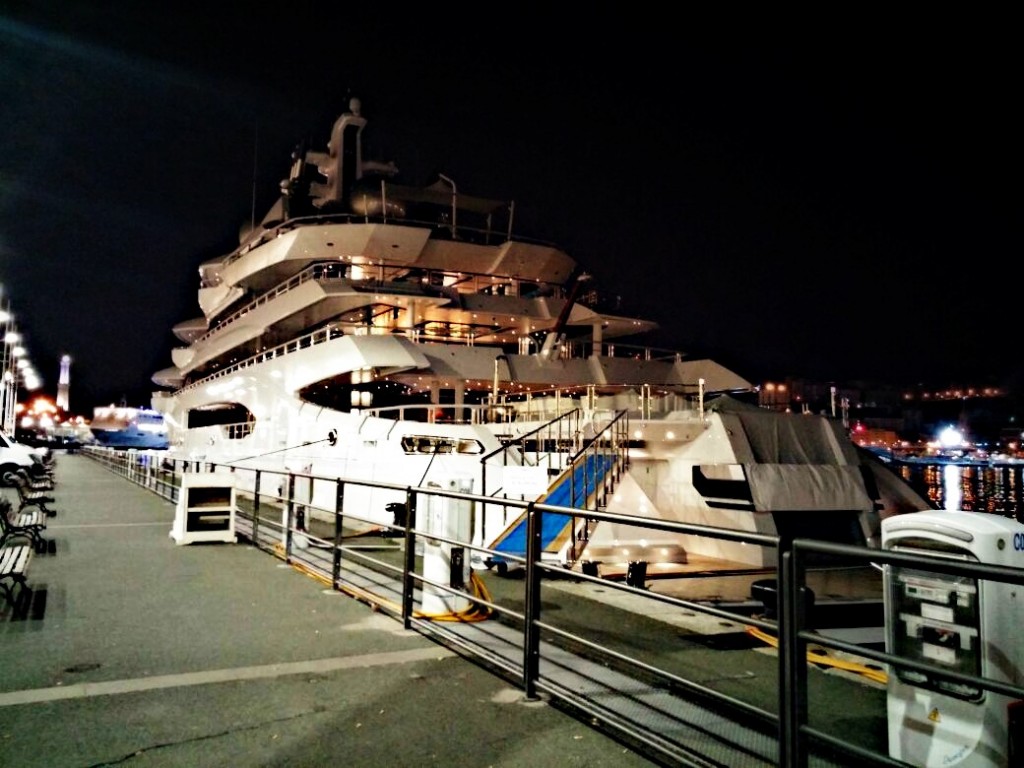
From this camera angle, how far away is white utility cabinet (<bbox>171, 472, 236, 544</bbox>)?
35.6ft

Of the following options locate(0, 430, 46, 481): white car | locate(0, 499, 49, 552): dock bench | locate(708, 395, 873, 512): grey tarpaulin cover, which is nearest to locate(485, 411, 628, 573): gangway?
locate(708, 395, 873, 512): grey tarpaulin cover

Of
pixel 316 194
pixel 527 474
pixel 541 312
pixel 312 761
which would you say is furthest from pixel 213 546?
pixel 316 194

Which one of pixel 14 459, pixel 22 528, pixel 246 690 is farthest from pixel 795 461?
pixel 14 459

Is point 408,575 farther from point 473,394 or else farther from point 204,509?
point 473,394

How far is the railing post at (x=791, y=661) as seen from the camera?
116 inches

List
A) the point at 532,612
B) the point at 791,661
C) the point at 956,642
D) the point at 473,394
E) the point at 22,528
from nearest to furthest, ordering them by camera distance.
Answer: the point at 791,661 → the point at 956,642 → the point at 532,612 → the point at 22,528 → the point at 473,394

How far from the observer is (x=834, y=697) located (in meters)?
4.89

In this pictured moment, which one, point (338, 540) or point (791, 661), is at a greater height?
point (791, 661)

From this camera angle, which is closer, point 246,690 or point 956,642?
point 956,642

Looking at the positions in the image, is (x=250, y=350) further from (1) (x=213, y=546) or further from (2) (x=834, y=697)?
(2) (x=834, y=697)

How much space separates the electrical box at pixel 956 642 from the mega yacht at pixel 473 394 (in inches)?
199

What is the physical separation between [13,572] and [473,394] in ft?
85.1

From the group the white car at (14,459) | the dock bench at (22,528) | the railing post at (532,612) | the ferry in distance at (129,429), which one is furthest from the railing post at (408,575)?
the ferry in distance at (129,429)

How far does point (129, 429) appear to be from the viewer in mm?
106562
